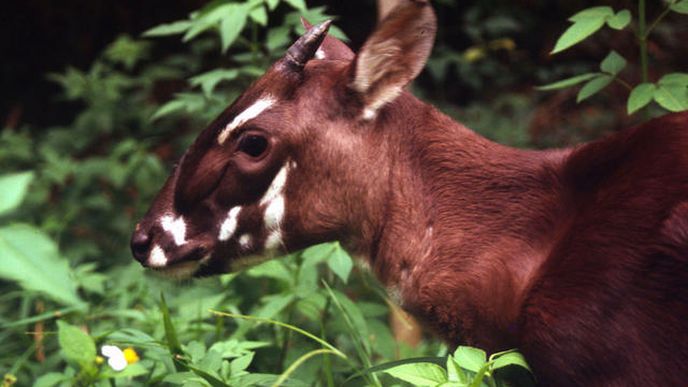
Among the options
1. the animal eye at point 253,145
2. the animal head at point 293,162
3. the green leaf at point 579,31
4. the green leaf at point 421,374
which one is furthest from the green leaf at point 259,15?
the green leaf at point 421,374

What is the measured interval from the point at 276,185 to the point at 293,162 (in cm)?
9

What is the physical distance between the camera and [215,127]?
280 centimetres

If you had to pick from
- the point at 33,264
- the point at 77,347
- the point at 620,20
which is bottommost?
the point at 77,347

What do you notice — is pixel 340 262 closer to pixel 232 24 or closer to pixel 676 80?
pixel 232 24

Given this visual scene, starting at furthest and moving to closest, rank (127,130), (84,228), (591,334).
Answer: (127,130) < (84,228) < (591,334)

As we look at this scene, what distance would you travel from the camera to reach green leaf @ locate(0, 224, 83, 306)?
134 centimetres

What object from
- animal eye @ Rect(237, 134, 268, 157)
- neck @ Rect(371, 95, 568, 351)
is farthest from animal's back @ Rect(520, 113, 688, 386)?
animal eye @ Rect(237, 134, 268, 157)

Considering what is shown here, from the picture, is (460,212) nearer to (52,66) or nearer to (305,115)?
(305,115)

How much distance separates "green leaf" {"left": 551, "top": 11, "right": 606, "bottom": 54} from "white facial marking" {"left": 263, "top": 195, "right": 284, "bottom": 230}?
1.03 meters

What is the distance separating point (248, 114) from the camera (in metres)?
2.77

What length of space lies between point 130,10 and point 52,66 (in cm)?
102

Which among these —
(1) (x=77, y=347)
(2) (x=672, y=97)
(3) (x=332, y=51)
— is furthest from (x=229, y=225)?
(2) (x=672, y=97)

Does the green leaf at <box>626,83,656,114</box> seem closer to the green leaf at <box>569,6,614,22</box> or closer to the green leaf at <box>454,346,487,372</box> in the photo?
the green leaf at <box>569,6,614,22</box>

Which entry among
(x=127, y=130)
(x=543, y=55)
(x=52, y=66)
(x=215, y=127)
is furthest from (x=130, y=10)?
(x=215, y=127)
